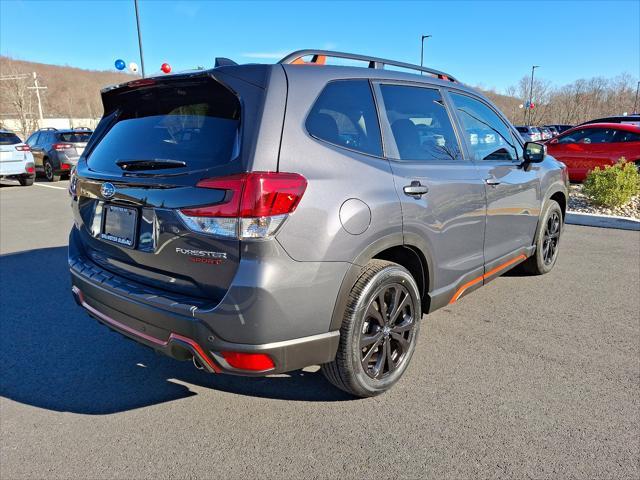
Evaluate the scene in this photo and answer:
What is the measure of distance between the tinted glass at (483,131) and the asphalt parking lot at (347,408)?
141cm

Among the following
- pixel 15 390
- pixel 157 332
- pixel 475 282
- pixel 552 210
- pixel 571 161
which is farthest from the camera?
pixel 571 161

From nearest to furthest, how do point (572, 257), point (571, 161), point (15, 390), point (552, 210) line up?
point (15, 390)
point (552, 210)
point (572, 257)
point (571, 161)

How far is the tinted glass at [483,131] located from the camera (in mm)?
3547

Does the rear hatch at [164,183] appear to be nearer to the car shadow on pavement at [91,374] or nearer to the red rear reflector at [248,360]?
the red rear reflector at [248,360]

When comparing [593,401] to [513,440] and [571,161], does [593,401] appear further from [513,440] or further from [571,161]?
[571,161]

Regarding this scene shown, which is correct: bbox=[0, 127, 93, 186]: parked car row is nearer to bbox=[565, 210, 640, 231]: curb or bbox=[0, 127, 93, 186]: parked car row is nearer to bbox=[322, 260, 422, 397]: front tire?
bbox=[565, 210, 640, 231]: curb

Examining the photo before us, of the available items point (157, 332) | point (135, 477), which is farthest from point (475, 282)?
point (135, 477)

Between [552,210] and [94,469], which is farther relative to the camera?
[552,210]

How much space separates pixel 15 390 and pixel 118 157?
168 cm

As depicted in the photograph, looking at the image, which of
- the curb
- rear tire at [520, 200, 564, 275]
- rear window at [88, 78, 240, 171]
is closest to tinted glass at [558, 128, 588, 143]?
the curb

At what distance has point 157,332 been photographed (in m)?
2.31

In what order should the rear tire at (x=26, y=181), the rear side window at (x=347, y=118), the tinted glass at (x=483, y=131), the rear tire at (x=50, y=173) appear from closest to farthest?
the rear side window at (x=347, y=118), the tinted glass at (x=483, y=131), the rear tire at (x=26, y=181), the rear tire at (x=50, y=173)

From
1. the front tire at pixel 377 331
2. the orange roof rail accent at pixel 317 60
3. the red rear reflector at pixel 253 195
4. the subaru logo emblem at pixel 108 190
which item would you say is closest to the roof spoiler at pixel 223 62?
the orange roof rail accent at pixel 317 60

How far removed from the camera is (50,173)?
52.4 ft
